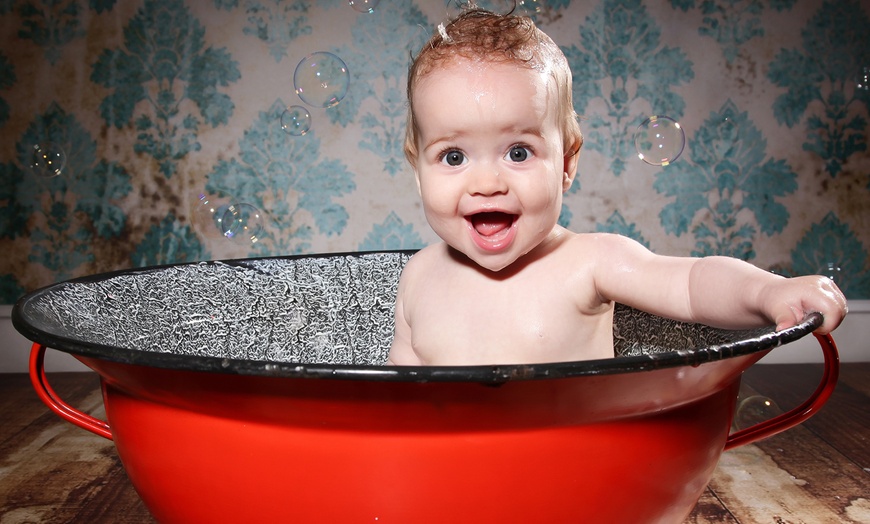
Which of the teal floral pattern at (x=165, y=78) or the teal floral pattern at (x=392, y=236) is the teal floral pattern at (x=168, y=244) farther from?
the teal floral pattern at (x=392, y=236)

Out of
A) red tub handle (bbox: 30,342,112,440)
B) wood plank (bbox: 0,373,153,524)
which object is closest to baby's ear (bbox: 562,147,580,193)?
red tub handle (bbox: 30,342,112,440)

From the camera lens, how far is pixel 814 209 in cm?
182

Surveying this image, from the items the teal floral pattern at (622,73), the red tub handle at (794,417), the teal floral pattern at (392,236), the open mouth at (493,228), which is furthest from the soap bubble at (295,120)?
the red tub handle at (794,417)

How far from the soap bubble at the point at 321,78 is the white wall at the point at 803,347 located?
2.93 feet

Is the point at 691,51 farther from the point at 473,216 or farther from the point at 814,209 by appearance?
the point at 473,216

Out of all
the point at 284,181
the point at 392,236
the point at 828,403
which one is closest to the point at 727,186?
the point at 828,403

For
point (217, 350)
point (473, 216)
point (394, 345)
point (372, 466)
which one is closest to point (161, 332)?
point (217, 350)

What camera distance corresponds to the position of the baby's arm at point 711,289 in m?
0.51

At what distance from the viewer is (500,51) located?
2.36 feet

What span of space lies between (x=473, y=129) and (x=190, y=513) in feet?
1.29

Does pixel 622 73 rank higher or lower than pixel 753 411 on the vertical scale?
higher

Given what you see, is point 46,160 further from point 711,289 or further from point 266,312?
point 711,289

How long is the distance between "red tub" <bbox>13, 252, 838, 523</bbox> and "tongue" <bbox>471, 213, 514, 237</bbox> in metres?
0.26

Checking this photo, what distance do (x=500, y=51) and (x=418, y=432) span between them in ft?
1.31
